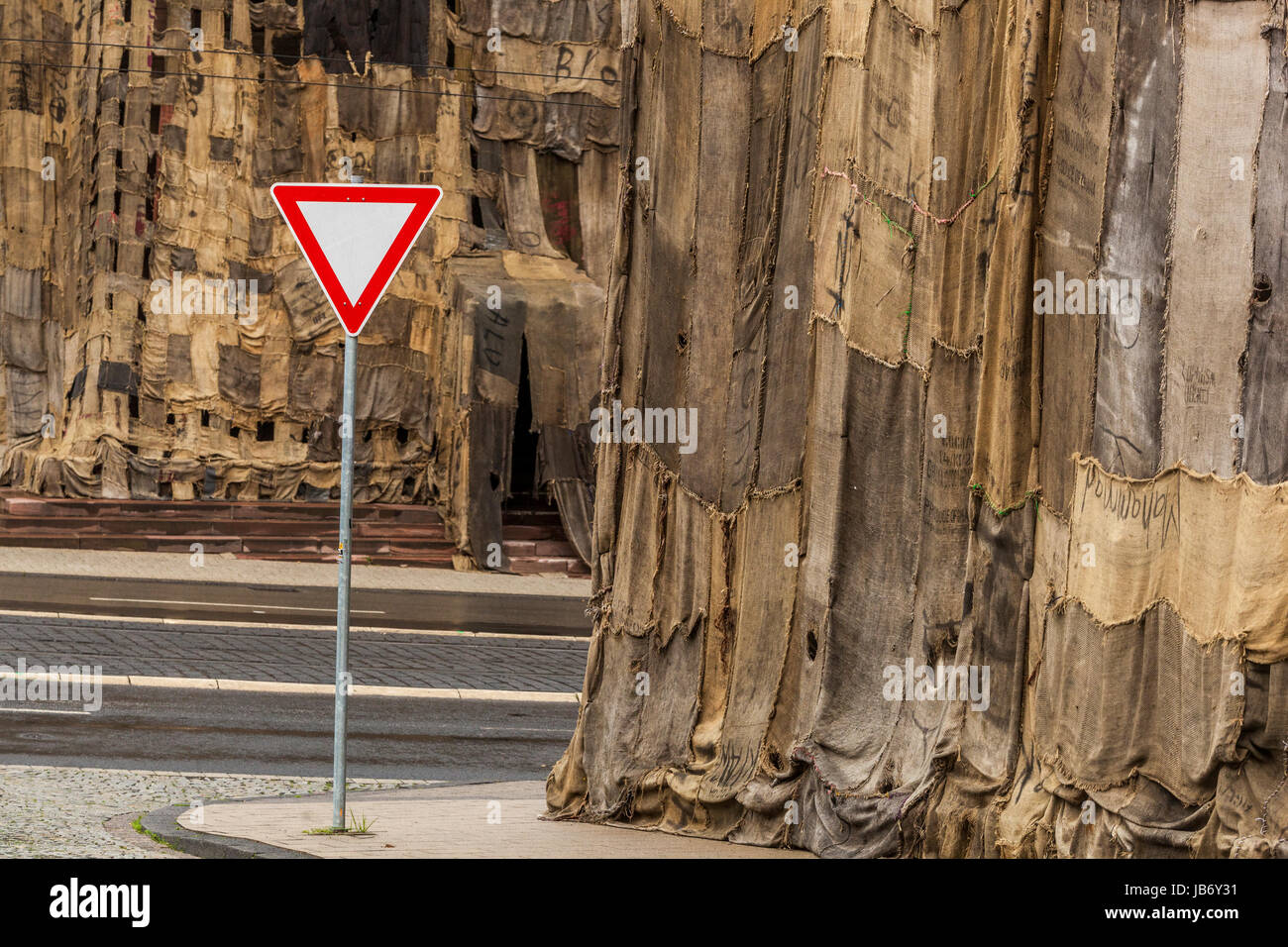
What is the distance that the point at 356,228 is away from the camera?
26.2 ft

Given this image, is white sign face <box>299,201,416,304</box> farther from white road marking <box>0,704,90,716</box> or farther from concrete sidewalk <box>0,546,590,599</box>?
concrete sidewalk <box>0,546,590,599</box>

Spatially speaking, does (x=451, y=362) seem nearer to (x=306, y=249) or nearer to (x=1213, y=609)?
(x=306, y=249)

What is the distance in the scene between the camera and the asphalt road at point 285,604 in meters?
18.2

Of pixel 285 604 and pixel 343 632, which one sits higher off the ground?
pixel 343 632

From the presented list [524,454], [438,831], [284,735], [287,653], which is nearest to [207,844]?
[438,831]

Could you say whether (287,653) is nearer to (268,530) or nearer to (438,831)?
(438,831)

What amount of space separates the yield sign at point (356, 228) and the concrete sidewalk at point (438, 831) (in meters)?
2.35

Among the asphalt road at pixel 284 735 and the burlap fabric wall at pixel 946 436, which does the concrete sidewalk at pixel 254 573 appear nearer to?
the asphalt road at pixel 284 735

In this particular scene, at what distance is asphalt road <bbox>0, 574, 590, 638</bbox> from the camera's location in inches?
717

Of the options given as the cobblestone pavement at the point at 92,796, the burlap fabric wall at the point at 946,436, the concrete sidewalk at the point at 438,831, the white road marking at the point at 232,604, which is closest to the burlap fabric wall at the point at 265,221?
the white road marking at the point at 232,604

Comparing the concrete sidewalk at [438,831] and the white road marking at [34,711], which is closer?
the concrete sidewalk at [438,831]

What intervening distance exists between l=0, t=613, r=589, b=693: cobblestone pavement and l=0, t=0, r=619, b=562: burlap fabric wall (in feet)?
30.6

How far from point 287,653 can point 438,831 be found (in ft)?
26.0

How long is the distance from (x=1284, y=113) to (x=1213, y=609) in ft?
5.49
